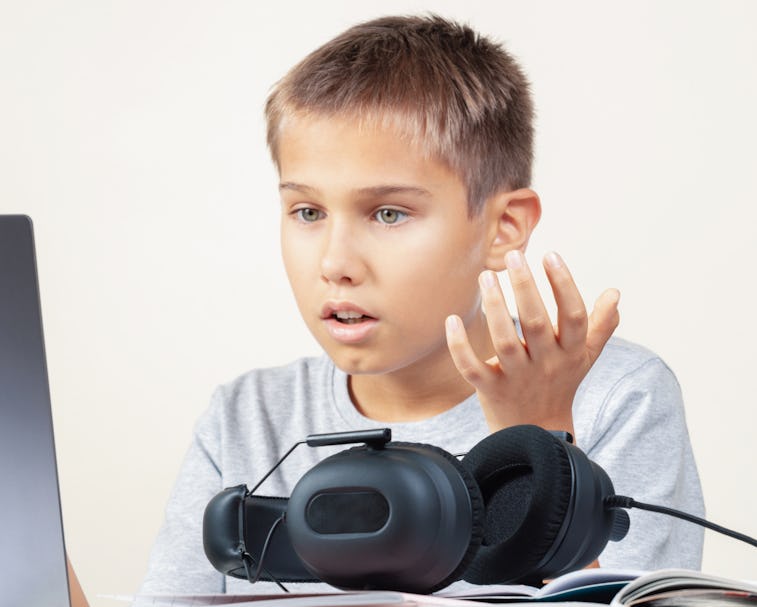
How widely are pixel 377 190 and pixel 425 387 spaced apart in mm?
302

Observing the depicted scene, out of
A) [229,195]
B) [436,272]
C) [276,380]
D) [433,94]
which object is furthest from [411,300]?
[229,195]

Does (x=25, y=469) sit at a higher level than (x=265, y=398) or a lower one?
higher

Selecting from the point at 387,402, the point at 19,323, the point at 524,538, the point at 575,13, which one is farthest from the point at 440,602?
the point at 575,13

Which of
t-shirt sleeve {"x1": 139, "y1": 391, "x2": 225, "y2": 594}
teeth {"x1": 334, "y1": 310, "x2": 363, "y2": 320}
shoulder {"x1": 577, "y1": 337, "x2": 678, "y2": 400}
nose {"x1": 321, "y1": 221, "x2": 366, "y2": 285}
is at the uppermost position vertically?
nose {"x1": 321, "y1": 221, "x2": 366, "y2": 285}

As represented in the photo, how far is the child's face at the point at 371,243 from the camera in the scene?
115 centimetres

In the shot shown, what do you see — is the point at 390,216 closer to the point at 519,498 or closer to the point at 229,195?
the point at 519,498

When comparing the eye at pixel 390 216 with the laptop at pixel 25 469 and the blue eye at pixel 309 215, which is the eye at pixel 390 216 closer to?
the blue eye at pixel 309 215

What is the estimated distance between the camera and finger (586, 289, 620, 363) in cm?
95

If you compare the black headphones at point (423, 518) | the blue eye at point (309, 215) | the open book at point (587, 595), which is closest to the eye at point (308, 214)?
the blue eye at point (309, 215)

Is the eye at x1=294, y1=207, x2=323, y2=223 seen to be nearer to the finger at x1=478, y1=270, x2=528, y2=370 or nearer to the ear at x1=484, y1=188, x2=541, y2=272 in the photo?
the ear at x1=484, y1=188, x2=541, y2=272

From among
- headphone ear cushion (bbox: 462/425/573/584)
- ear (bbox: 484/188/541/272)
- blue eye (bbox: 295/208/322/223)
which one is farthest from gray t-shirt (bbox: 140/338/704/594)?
headphone ear cushion (bbox: 462/425/573/584)

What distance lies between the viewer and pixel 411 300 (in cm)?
117

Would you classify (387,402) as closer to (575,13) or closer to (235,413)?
(235,413)

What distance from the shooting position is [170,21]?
2.23 metres
